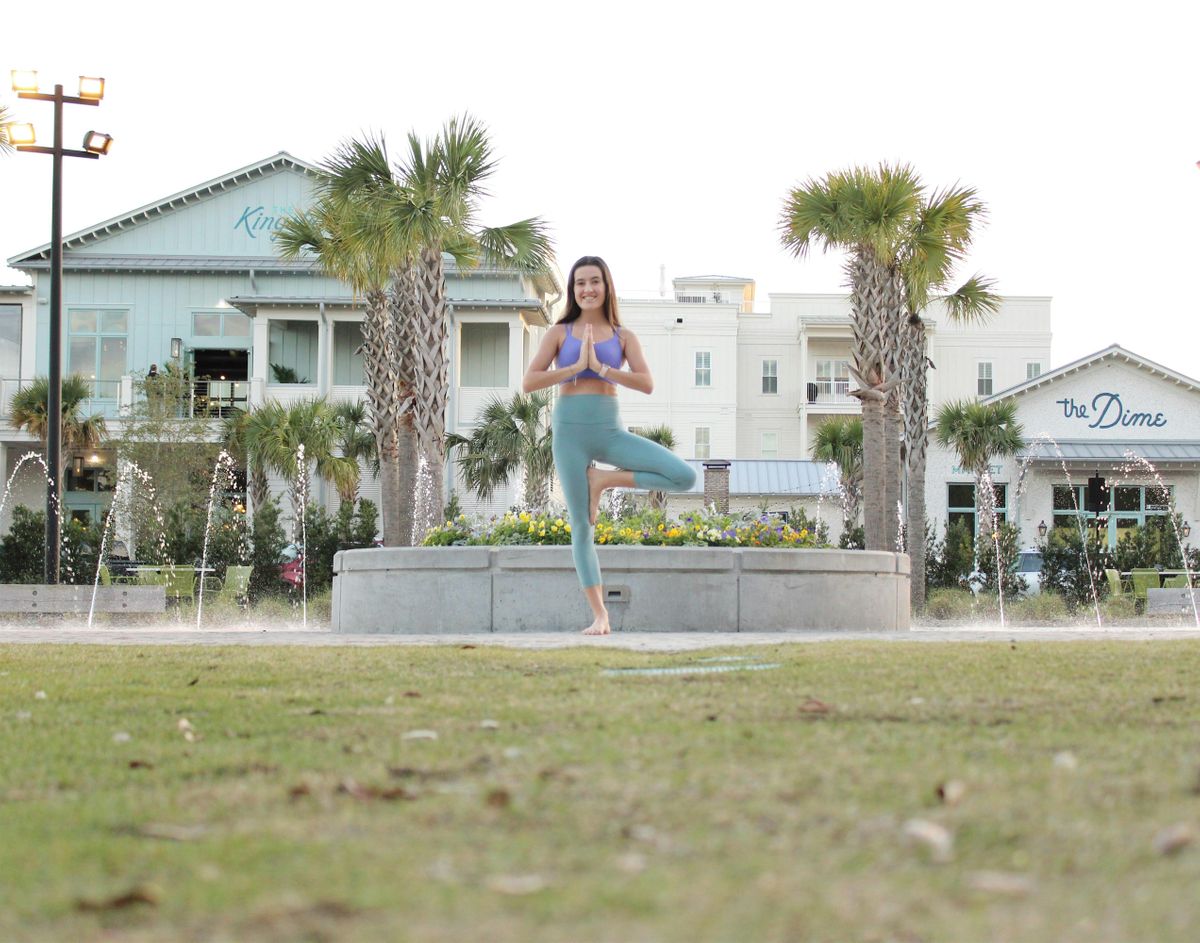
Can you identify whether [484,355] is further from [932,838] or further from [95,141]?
[932,838]

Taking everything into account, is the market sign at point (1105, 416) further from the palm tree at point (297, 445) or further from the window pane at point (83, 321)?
the window pane at point (83, 321)

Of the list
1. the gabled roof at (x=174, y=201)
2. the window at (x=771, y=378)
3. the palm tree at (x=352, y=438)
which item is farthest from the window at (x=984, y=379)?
the palm tree at (x=352, y=438)

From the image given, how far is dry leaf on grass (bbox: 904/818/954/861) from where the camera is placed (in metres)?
2.65

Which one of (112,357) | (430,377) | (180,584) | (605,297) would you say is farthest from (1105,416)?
(605,297)

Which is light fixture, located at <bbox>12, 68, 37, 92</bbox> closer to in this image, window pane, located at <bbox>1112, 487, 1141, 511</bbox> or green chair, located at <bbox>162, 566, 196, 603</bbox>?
green chair, located at <bbox>162, 566, 196, 603</bbox>

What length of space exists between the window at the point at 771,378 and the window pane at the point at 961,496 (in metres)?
14.9

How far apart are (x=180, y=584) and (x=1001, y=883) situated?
2155cm

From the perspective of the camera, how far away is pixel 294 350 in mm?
37375

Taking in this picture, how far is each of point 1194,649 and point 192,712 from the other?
5.26m

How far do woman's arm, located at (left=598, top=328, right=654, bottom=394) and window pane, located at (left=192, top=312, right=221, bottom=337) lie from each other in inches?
1222

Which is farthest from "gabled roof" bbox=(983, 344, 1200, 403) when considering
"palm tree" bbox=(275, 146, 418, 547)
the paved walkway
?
the paved walkway

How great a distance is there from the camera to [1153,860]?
2.60 meters

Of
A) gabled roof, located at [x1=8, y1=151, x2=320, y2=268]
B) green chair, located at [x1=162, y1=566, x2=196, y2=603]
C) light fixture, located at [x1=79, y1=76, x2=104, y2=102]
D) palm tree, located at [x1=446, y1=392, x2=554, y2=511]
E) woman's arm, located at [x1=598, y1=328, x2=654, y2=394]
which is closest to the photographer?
woman's arm, located at [x1=598, y1=328, x2=654, y2=394]

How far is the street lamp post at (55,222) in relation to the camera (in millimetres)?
17922
